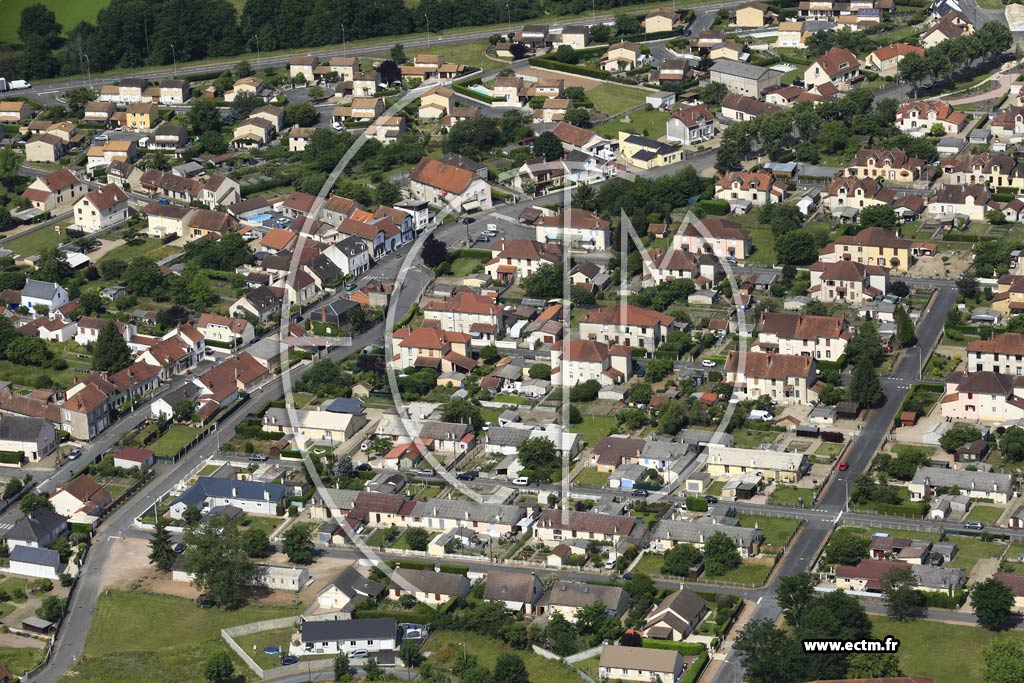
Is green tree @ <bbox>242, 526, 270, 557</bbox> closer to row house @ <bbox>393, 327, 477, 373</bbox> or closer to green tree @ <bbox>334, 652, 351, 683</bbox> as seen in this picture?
green tree @ <bbox>334, 652, 351, 683</bbox>

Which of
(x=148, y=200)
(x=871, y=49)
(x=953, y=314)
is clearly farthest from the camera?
(x=871, y=49)

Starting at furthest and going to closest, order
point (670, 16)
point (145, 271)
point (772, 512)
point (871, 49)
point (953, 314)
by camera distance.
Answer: point (670, 16) < point (871, 49) < point (145, 271) < point (953, 314) < point (772, 512)

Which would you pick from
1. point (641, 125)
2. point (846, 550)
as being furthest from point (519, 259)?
point (846, 550)

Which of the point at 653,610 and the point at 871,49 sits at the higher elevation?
the point at 871,49

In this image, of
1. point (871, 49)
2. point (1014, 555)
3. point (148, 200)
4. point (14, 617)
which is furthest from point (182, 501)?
point (871, 49)

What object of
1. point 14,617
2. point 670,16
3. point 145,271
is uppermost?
point 670,16

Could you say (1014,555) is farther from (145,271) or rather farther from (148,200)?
(148,200)

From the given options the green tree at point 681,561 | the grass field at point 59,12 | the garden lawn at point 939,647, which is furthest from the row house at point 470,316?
the grass field at point 59,12
